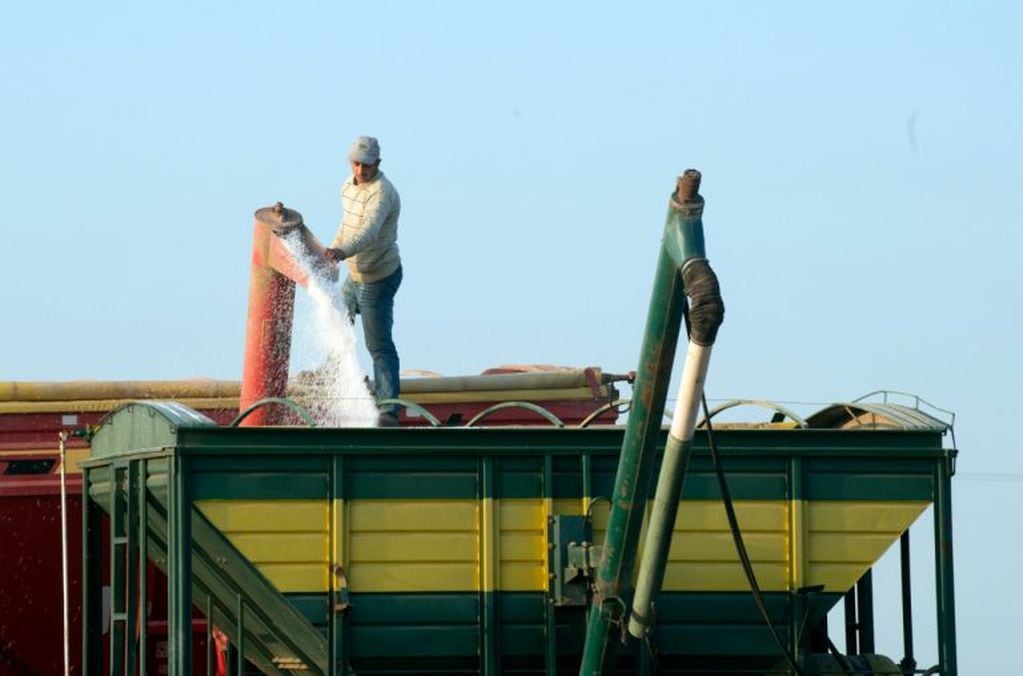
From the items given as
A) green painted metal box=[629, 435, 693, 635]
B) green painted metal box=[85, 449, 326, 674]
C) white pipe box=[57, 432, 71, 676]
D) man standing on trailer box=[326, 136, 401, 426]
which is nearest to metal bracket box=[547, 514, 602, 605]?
green painted metal box=[629, 435, 693, 635]

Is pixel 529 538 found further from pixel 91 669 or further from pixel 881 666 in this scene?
pixel 91 669

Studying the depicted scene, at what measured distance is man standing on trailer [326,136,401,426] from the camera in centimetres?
1560

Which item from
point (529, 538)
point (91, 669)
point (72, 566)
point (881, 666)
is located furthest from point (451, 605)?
point (72, 566)

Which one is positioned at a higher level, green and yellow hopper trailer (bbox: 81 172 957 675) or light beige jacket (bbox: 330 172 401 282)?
light beige jacket (bbox: 330 172 401 282)

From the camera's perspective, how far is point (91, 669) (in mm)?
15586

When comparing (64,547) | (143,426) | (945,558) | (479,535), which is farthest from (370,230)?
(945,558)

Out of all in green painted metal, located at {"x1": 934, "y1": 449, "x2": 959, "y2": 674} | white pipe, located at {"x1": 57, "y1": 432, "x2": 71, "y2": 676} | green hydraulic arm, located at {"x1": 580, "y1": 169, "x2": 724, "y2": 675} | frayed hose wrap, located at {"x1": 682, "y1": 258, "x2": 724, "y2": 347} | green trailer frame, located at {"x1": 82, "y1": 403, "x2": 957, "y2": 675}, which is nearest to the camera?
frayed hose wrap, located at {"x1": 682, "y1": 258, "x2": 724, "y2": 347}

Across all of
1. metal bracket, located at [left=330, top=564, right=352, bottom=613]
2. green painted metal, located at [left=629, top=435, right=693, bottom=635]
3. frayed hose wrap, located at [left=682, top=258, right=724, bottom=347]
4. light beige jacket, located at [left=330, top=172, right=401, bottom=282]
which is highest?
light beige jacket, located at [left=330, top=172, right=401, bottom=282]

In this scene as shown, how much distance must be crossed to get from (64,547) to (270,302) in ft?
9.74

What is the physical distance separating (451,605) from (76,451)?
6.62 meters

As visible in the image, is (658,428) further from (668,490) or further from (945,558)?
(945,558)

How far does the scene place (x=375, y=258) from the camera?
15.6m

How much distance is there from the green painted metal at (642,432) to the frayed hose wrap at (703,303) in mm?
125

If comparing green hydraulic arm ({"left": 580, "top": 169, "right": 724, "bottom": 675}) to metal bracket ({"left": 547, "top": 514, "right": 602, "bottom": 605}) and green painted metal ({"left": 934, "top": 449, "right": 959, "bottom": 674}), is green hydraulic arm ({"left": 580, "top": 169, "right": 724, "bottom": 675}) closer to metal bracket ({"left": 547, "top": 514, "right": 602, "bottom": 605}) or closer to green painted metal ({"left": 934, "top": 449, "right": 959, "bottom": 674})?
metal bracket ({"left": 547, "top": 514, "right": 602, "bottom": 605})
